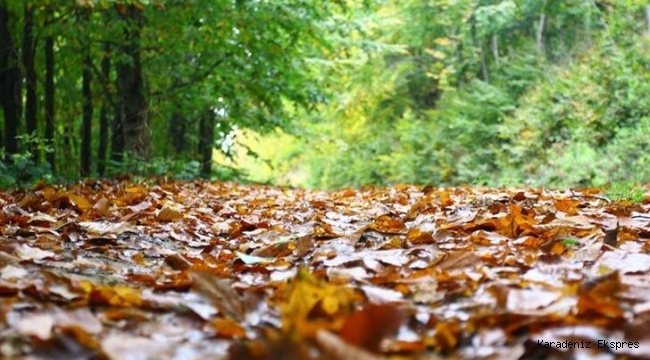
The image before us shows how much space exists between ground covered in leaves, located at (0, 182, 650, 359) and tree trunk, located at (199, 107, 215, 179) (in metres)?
10.7

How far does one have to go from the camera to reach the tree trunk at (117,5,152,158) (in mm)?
9078

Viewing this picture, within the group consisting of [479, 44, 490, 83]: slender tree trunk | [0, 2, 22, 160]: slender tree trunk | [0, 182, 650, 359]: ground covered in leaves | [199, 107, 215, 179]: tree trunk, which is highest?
[479, 44, 490, 83]: slender tree trunk

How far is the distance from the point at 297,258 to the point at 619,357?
147cm

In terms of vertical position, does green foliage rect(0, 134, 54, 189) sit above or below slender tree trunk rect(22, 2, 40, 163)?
below

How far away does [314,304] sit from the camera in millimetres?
1231

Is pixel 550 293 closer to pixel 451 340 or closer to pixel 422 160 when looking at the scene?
pixel 451 340

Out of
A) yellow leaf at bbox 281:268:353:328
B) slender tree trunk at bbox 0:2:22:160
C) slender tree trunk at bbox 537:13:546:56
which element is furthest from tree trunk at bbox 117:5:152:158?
slender tree trunk at bbox 537:13:546:56

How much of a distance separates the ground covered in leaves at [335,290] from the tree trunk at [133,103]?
19.6 feet

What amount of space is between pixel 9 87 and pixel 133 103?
1949 mm

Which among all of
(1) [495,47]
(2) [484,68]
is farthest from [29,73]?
(1) [495,47]

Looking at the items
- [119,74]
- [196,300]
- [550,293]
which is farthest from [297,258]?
[119,74]

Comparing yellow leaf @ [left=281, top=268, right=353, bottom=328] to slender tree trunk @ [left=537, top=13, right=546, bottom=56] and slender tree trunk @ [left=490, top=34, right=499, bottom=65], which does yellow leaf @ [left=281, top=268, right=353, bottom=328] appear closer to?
slender tree trunk @ [left=537, top=13, right=546, bottom=56]

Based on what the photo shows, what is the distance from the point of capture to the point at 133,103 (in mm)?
9344

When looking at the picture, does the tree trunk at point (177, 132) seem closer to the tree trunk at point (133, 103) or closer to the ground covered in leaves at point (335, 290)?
the tree trunk at point (133, 103)
